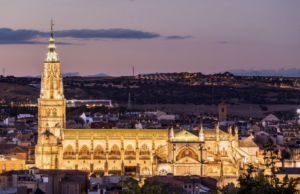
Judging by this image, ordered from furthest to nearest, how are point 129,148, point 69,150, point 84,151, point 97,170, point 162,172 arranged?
point 129,148 → point 84,151 → point 69,150 → point 97,170 → point 162,172

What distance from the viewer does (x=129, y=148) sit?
120125 mm

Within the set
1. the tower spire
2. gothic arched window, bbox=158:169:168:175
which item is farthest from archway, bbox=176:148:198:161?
the tower spire

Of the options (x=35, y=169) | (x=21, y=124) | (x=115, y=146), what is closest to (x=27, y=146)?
(x=115, y=146)

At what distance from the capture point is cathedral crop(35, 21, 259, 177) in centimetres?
11531

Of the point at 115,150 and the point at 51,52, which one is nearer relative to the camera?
the point at 115,150

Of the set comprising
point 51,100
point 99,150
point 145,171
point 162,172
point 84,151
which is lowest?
point 145,171

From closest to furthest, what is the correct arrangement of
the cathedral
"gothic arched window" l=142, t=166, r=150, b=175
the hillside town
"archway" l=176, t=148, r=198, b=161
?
the hillside town → the cathedral → "archway" l=176, t=148, r=198, b=161 → "gothic arched window" l=142, t=166, r=150, b=175

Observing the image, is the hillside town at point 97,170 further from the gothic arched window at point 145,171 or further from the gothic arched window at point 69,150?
the gothic arched window at point 69,150

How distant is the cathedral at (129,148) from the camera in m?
115

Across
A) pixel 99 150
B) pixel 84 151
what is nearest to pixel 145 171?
pixel 99 150

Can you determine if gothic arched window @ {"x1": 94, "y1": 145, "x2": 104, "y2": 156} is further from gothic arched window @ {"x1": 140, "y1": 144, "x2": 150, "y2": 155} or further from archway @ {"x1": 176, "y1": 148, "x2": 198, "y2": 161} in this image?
archway @ {"x1": 176, "y1": 148, "x2": 198, "y2": 161}

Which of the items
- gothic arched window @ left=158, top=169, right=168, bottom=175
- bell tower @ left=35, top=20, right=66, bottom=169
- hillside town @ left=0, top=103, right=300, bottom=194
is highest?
bell tower @ left=35, top=20, right=66, bottom=169

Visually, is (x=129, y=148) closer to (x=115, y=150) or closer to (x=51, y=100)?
(x=115, y=150)

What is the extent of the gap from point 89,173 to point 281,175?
23751 millimetres
